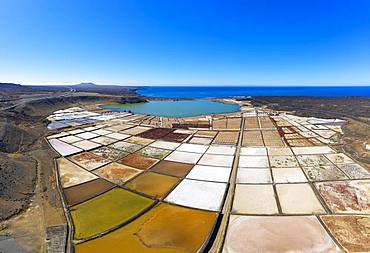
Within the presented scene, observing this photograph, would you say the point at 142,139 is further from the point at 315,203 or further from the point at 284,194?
the point at 315,203

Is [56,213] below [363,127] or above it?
below

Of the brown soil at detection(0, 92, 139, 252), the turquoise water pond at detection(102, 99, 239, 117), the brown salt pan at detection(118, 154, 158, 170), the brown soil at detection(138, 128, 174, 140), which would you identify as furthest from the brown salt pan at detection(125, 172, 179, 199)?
the turquoise water pond at detection(102, 99, 239, 117)

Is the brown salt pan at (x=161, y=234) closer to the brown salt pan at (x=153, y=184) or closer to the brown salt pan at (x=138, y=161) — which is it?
the brown salt pan at (x=153, y=184)

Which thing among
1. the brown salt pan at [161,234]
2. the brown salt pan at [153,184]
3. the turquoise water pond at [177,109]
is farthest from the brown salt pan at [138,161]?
the turquoise water pond at [177,109]

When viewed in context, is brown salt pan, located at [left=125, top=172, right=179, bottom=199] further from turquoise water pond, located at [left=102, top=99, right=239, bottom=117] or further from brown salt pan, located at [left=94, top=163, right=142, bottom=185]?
turquoise water pond, located at [left=102, top=99, right=239, bottom=117]

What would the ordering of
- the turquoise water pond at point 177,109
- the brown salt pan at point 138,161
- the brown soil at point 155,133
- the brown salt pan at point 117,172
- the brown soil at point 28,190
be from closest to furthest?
the brown soil at point 28,190 → the brown salt pan at point 117,172 → the brown salt pan at point 138,161 → the brown soil at point 155,133 → the turquoise water pond at point 177,109

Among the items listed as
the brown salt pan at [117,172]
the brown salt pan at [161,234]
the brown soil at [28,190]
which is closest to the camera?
the brown salt pan at [161,234]

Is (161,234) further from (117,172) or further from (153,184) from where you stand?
(117,172)

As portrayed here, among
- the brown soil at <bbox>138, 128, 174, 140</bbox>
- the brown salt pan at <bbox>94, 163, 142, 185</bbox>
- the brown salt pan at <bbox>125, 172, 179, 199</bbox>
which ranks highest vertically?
the brown soil at <bbox>138, 128, 174, 140</bbox>

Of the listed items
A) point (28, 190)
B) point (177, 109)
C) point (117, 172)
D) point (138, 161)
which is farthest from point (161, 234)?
point (177, 109)

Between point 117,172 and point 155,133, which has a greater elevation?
point 155,133

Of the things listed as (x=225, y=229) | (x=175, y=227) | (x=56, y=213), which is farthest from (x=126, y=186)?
(x=225, y=229)
